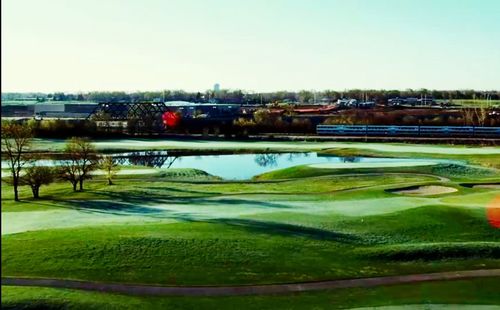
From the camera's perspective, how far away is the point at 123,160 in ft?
249

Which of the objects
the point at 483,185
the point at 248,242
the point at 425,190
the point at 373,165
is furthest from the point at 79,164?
the point at 483,185

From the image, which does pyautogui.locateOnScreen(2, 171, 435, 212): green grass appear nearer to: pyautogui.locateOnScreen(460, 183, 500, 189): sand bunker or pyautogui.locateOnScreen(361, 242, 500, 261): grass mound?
pyautogui.locateOnScreen(460, 183, 500, 189): sand bunker

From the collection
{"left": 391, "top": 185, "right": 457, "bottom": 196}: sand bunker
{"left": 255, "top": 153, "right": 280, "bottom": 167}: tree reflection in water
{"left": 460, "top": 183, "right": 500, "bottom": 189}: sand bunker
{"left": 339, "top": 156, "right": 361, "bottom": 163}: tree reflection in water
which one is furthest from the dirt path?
{"left": 339, "top": 156, "right": 361, "bottom": 163}: tree reflection in water

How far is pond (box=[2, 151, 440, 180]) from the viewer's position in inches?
2522

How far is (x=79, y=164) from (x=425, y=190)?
29.1 metres

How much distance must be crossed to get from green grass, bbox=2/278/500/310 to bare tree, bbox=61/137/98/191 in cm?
2685

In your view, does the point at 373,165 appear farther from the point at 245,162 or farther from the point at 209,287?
the point at 209,287

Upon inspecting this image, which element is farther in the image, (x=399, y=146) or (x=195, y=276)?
(x=399, y=146)

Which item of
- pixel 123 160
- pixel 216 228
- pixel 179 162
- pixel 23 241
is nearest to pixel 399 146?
pixel 179 162

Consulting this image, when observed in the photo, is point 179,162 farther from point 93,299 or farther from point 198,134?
point 93,299

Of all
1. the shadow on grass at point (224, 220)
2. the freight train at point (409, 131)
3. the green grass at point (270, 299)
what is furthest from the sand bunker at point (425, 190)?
the freight train at point (409, 131)

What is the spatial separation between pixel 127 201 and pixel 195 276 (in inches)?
713

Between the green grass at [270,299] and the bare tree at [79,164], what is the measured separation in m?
26.9

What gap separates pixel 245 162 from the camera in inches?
2881
